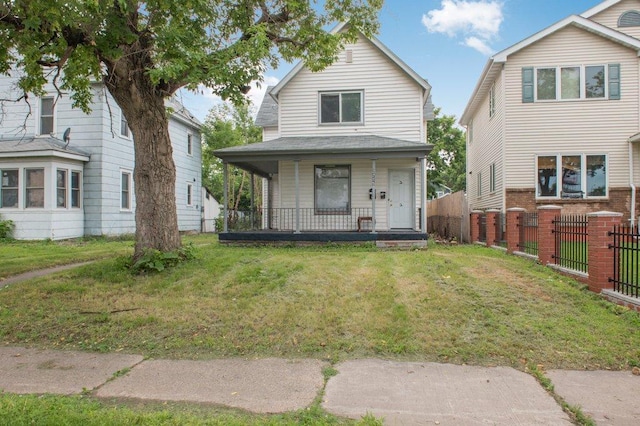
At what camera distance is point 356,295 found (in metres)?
6.67

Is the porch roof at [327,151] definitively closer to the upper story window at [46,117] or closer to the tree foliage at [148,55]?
the tree foliage at [148,55]

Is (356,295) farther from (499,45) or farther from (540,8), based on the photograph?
(540,8)

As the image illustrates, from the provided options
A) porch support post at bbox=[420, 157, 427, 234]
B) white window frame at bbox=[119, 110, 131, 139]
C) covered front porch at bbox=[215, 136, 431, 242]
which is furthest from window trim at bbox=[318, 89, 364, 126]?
white window frame at bbox=[119, 110, 131, 139]

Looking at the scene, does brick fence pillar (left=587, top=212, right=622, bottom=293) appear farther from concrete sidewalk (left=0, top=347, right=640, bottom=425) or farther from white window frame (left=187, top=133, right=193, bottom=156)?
white window frame (left=187, top=133, right=193, bottom=156)

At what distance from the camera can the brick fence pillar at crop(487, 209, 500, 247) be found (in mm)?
12820

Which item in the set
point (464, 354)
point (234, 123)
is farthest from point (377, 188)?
point (234, 123)

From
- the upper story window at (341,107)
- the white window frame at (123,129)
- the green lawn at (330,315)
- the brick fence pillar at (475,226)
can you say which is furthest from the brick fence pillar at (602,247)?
the white window frame at (123,129)

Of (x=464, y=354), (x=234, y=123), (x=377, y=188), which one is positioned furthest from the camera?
(x=234, y=123)

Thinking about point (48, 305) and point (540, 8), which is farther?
point (540, 8)

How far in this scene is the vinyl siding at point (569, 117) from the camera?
48.7 ft

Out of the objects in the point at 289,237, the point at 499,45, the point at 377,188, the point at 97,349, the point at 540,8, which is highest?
the point at 540,8

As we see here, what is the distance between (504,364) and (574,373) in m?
0.67

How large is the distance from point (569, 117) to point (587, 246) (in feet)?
32.8

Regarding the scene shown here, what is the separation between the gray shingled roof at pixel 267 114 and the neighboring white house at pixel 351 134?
75.8 inches
